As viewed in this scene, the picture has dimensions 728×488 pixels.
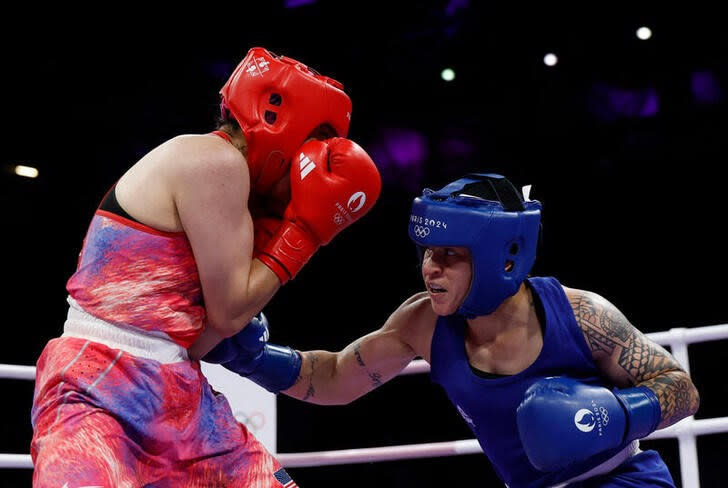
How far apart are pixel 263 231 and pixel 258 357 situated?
1.29 ft

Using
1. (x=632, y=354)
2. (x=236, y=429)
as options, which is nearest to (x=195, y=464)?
(x=236, y=429)

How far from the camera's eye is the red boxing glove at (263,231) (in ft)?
6.86

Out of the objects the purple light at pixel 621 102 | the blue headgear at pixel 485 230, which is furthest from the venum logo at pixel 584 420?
the purple light at pixel 621 102

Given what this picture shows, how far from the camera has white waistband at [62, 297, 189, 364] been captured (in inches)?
73.0

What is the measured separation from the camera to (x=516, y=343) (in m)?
2.25

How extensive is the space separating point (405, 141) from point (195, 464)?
15.8ft

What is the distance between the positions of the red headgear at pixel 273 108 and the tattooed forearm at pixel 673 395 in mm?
1032

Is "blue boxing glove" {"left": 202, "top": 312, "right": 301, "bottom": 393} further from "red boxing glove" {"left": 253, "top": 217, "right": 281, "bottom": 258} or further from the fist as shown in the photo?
the fist

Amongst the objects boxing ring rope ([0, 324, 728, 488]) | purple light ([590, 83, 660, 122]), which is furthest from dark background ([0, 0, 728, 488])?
boxing ring rope ([0, 324, 728, 488])

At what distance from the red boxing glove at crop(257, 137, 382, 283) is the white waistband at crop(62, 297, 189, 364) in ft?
1.00

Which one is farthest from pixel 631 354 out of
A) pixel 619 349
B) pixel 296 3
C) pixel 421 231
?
pixel 296 3

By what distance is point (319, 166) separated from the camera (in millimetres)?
2016

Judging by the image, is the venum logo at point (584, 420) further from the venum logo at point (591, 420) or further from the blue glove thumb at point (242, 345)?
the blue glove thumb at point (242, 345)

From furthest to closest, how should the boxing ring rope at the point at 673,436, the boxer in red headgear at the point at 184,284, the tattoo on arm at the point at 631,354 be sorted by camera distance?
1. the boxing ring rope at the point at 673,436
2. the tattoo on arm at the point at 631,354
3. the boxer in red headgear at the point at 184,284
